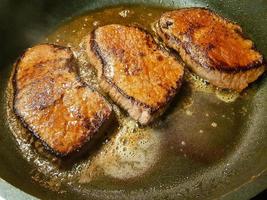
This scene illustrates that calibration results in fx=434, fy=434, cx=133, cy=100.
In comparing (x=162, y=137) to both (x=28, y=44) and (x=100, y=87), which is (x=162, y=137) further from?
(x=28, y=44)

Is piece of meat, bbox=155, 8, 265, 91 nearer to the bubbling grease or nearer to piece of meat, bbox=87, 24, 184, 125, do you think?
piece of meat, bbox=87, 24, 184, 125

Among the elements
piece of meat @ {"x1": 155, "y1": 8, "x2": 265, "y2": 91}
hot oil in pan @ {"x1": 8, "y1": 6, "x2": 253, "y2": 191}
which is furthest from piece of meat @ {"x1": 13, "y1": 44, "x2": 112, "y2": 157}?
piece of meat @ {"x1": 155, "y1": 8, "x2": 265, "y2": 91}

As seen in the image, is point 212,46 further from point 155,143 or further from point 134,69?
point 155,143

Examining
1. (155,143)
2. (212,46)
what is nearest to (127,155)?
(155,143)

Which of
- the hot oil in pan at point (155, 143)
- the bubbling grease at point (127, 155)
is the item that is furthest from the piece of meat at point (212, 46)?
the bubbling grease at point (127, 155)

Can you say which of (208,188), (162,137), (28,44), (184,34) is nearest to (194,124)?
(162,137)
